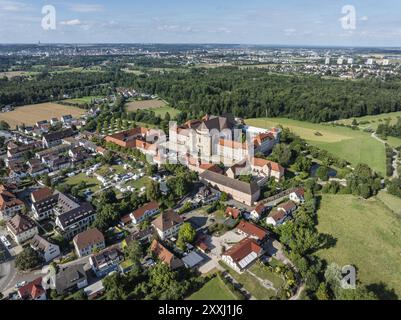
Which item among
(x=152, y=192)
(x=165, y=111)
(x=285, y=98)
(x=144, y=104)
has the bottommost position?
(x=152, y=192)

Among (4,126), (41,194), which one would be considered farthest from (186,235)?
(4,126)

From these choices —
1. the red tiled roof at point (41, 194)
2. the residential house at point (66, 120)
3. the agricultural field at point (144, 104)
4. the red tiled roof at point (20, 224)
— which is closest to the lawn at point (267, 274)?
the red tiled roof at point (20, 224)

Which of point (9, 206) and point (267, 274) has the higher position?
point (9, 206)

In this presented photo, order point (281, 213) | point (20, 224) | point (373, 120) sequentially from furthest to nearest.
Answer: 1. point (373, 120)
2. point (281, 213)
3. point (20, 224)

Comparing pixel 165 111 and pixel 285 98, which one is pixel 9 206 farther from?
pixel 285 98

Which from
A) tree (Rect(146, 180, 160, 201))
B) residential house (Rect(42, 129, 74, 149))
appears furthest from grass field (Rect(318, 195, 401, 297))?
residential house (Rect(42, 129, 74, 149))
